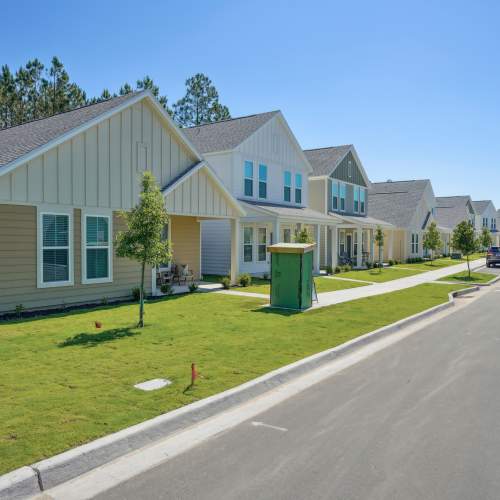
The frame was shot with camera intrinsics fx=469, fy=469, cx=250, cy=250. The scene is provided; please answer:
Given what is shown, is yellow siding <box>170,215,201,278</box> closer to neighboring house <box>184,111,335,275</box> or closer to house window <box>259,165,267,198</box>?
neighboring house <box>184,111,335,275</box>

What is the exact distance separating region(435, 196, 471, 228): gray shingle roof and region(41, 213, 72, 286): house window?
59954 millimetres

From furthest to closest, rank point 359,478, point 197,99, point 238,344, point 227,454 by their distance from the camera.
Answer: point 197,99, point 238,344, point 227,454, point 359,478

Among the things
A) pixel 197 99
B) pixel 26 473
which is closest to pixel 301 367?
pixel 26 473

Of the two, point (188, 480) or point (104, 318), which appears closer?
point (188, 480)

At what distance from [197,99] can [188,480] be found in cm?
5462

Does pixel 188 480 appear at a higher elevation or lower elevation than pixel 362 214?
lower

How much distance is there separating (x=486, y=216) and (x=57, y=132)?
3154 inches

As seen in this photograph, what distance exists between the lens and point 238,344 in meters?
9.23

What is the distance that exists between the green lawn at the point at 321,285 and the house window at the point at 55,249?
23.3ft

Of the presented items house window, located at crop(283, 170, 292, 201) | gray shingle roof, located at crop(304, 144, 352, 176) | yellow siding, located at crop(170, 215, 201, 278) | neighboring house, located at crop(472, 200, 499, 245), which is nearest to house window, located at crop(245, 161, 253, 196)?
house window, located at crop(283, 170, 292, 201)

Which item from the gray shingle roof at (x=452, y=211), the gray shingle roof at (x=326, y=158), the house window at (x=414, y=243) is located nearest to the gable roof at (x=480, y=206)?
the gray shingle roof at (x=452, y=211)

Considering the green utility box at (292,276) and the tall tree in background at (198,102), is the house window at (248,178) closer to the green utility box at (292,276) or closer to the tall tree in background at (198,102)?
the green utility box at (292,276)

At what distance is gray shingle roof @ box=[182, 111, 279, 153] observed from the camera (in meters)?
23.6

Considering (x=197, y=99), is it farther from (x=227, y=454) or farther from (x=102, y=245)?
(x=227, y=454)
